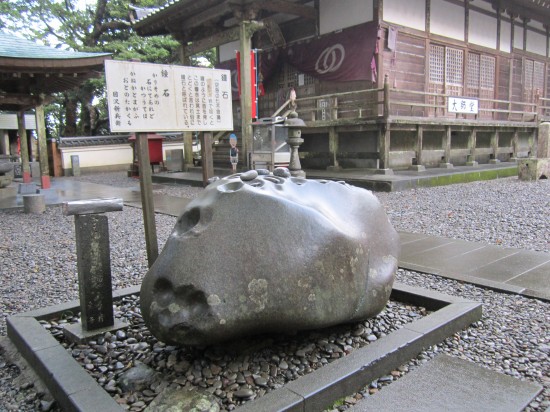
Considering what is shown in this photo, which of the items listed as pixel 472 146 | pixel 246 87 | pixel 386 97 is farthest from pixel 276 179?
pixel 472 146

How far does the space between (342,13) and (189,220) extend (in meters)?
11.7

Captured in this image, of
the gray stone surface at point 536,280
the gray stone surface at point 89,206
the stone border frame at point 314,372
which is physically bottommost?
the gray stone surface at point 536,280

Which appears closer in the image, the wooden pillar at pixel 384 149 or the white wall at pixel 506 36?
the wooden pillar at pixel 384 149

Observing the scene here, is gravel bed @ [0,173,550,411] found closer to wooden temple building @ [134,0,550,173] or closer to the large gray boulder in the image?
the large gray boulder

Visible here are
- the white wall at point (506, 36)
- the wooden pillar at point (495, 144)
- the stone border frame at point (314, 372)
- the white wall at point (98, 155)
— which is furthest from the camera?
the white wall at point (98, 155)

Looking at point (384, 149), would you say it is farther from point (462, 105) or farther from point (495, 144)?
point (495, 144)

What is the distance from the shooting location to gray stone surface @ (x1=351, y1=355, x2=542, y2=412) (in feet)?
6.71

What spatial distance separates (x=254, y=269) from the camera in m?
2.13

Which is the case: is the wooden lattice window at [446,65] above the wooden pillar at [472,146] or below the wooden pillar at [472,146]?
above

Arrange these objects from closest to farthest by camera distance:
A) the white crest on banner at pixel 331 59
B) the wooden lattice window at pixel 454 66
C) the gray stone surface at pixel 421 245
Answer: the gray stone surface at pixel 421 245 < the white crest on banner at pixel 331 59 < the wooden lattice window at pixel 454 66

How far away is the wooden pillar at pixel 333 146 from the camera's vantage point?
39.9 ft

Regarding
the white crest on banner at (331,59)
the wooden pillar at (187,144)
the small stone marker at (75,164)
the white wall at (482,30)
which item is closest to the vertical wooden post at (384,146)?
the white crest on banner at (331,59)

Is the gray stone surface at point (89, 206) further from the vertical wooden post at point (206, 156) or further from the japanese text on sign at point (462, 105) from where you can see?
the japanese text on sign at point (462, 105)

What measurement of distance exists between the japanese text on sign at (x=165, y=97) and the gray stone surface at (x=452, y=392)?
88.6 inches
